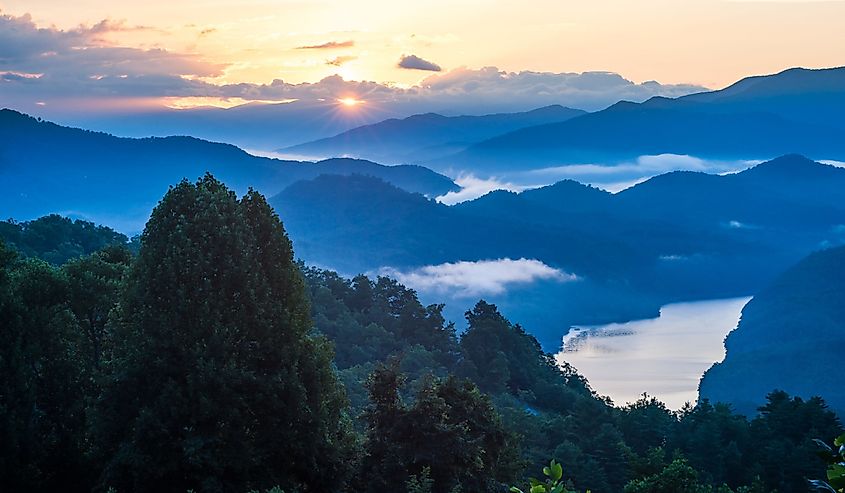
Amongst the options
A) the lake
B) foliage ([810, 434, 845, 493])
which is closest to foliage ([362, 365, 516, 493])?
foliage ([810, 434, 845, 493])

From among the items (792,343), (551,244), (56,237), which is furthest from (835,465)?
(551,244)

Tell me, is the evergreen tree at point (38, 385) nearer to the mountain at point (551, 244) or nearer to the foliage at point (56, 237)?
the foliage at point (56, 237)

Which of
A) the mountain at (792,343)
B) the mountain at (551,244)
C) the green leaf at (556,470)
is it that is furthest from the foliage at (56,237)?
the mountain at (551,244)

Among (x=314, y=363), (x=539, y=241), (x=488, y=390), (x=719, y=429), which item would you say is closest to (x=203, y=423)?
(x=314, y=363)

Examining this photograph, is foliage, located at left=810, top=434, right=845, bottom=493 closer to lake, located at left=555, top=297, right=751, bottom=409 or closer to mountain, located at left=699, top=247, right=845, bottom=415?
mountain, located at left=699, top=247, right=845, bottom=415

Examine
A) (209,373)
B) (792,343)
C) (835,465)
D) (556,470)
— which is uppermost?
(792,343)

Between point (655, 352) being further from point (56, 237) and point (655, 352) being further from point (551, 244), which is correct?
point (56, 237)
